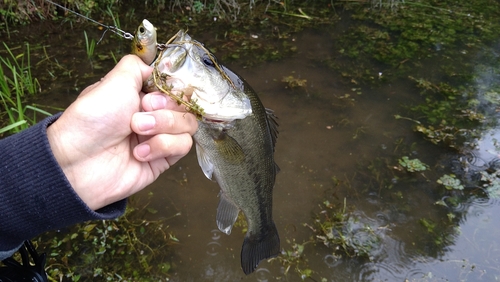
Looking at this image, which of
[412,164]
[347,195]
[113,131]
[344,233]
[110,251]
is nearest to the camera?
[113,131]

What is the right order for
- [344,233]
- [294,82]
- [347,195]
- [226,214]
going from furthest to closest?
[294,82] → [347,195] → [344,233] → [226,214]

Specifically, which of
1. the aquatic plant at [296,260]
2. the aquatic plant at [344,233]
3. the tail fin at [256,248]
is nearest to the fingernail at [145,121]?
the tail fin at [256,248]

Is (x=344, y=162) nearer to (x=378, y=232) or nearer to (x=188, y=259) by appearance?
(x=378, y=232)

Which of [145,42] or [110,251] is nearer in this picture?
[145,42]

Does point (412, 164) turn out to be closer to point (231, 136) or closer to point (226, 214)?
point (226, 214)

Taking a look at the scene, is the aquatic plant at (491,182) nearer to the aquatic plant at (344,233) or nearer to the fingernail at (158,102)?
the aquatic plant at (344,233)

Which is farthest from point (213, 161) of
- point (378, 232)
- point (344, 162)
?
point (344, 162)

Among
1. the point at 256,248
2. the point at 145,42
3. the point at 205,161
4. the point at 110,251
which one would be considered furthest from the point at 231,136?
the point at 110,251

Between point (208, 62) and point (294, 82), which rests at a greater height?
point (208, 62)
